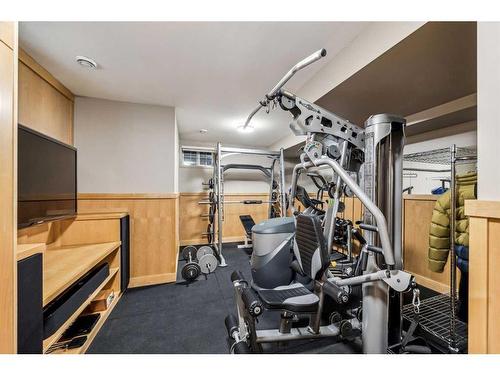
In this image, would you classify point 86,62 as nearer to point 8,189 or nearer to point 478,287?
point 8,189

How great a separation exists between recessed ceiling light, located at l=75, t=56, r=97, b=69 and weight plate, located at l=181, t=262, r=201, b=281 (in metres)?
2.35

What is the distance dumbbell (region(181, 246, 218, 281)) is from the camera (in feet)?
8.21

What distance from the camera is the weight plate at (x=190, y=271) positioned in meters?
2.50

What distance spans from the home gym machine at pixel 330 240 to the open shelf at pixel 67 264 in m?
1.07

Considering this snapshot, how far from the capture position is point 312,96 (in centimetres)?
204

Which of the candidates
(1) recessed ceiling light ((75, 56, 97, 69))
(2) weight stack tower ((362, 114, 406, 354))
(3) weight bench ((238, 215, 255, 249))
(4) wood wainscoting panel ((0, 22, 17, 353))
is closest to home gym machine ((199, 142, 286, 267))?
(3) weight bench ((238, 215, 255, 249))

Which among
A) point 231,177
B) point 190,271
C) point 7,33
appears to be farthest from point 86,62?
point 231,177

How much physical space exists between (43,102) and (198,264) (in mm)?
2396

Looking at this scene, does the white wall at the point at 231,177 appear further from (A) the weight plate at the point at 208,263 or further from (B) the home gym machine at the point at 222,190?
(A) the weight plate at the point at 208,263

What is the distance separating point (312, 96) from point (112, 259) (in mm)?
2807

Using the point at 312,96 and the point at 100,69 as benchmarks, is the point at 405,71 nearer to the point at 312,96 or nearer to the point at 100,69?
the point at 312,96

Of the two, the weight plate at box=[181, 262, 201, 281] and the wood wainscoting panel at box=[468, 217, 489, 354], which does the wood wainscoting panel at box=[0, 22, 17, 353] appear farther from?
the weight plate at box=[181, 262, 201, 281]

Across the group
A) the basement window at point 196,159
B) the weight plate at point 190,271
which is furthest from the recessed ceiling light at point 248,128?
the weight plate at point 190,271
